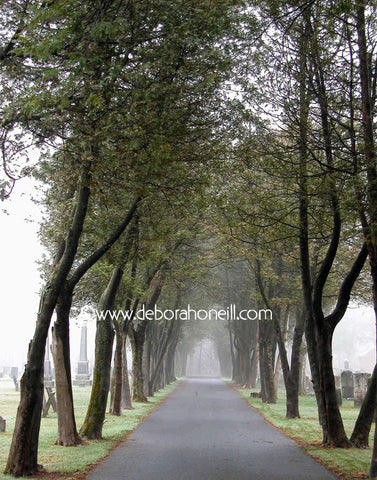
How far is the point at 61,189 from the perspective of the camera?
13555mm

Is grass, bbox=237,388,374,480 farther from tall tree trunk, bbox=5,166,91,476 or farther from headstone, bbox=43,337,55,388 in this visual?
headstone, bbox=43,337,55,388

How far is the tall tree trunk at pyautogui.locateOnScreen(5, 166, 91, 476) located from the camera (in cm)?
936

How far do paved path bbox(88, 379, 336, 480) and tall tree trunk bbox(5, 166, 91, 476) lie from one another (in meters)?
1.19

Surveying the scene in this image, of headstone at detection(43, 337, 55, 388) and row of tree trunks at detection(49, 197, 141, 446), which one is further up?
row of tree trunks at detection(49, 197, 141, 446)

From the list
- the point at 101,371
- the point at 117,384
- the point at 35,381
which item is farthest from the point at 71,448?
the point at 117,384

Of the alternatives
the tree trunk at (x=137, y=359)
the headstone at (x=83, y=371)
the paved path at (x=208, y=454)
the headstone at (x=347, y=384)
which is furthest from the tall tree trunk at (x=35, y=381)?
the headstone at (x=83, y=371)

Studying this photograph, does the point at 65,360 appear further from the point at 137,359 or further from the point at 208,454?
the point at 137,359

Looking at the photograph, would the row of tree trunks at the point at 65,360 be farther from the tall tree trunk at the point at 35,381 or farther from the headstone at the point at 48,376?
the headstone at the point at 48,376

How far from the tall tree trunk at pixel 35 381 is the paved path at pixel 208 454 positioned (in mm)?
1191

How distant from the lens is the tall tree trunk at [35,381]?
368 inches

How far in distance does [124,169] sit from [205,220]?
9.07 metres

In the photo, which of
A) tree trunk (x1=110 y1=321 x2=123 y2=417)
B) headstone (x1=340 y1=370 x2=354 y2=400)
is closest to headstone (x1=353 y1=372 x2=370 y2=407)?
headstone (x1=340 y1=370 x2=354 y2=400)

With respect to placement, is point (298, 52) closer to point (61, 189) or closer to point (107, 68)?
point (107, 68)

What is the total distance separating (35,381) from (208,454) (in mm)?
4087
